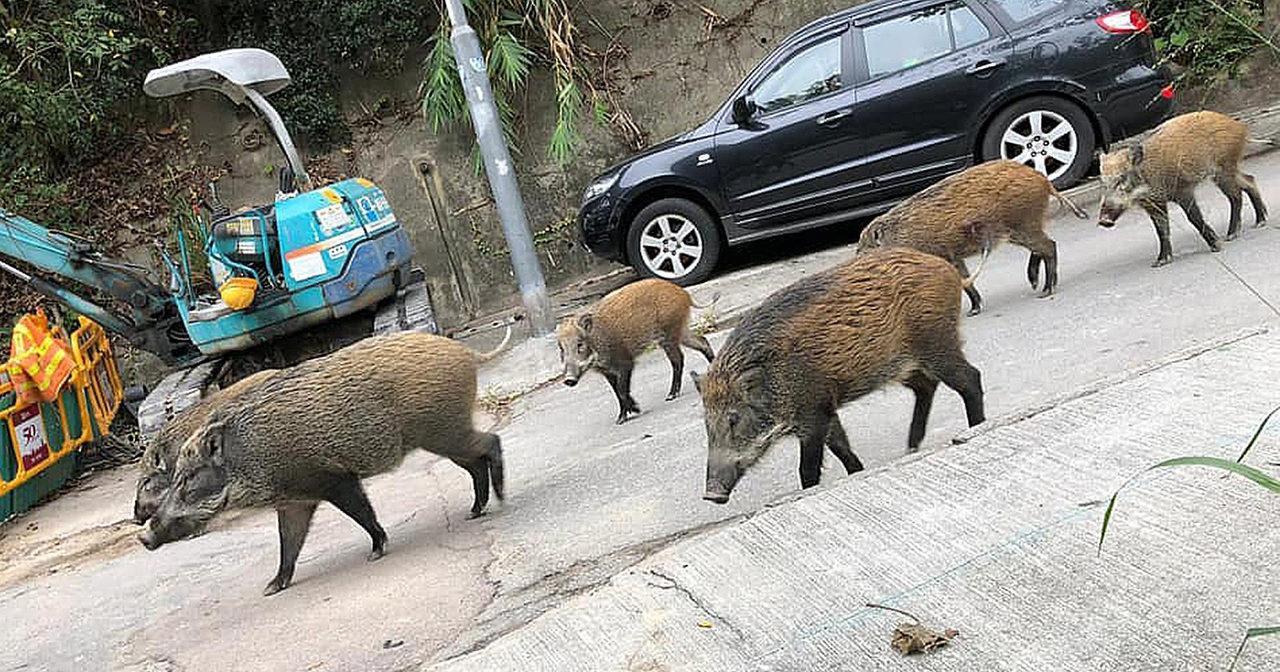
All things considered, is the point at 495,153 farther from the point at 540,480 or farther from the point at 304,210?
the point at 540,480

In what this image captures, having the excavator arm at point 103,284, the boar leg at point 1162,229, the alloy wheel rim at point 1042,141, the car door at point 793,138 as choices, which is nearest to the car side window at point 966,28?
the alloy wheel rim at point 1042,141

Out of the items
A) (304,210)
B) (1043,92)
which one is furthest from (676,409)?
(1043,92)

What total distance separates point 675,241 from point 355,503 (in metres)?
5.83

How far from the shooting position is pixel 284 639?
14.6ft

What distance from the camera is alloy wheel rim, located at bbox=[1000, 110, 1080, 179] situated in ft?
31.6

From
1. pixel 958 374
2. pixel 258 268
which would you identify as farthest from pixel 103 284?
pixel 958 374

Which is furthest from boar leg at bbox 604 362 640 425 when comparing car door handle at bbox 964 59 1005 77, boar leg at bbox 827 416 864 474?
car door handle at bbox 964 59 1005 77

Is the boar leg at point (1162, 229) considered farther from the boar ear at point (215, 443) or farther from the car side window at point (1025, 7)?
the boar ear at point (215, 443)

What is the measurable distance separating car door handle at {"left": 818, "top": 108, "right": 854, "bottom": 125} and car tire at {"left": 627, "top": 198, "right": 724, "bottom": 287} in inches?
55.0

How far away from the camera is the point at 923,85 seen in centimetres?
Result: 975

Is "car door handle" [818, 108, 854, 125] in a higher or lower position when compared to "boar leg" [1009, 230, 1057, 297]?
higher

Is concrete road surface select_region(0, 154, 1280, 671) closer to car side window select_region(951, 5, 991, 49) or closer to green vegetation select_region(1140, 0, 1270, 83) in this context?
car side window select_region(951, 5, 991, 49)

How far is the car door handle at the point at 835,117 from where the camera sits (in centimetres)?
990

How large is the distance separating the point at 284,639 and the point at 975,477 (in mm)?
2696
